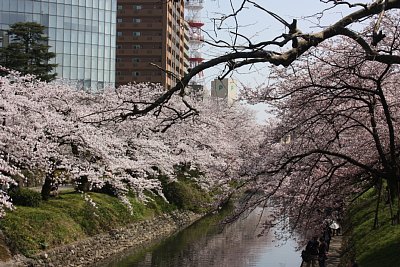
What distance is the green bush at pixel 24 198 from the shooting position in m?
18.4

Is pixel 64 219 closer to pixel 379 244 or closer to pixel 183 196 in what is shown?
pixel 379 244

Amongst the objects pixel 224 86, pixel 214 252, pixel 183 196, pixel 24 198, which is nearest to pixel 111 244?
pixel 214 252

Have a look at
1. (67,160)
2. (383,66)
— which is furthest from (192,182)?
(383,66)

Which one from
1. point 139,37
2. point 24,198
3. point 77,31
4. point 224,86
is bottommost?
point 24,198

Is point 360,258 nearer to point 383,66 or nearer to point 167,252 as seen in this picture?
point 383,66

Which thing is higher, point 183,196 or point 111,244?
point 183,196

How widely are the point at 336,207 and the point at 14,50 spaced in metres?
32.6

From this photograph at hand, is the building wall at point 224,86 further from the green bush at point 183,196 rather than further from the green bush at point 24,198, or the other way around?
the green bush at point 183,196

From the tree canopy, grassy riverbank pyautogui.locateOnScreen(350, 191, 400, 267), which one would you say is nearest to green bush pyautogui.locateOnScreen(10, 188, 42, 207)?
grassy riverbank pyautogui.locateOnScreen(350, 191, 400, 267)

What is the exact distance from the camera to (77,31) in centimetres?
5753

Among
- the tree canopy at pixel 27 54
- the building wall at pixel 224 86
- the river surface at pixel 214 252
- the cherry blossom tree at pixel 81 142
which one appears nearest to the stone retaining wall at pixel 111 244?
the river surface at pixel 214 252

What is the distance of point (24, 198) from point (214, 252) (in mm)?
7745

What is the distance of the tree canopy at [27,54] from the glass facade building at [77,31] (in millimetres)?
11880

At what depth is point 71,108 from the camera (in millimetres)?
20516
